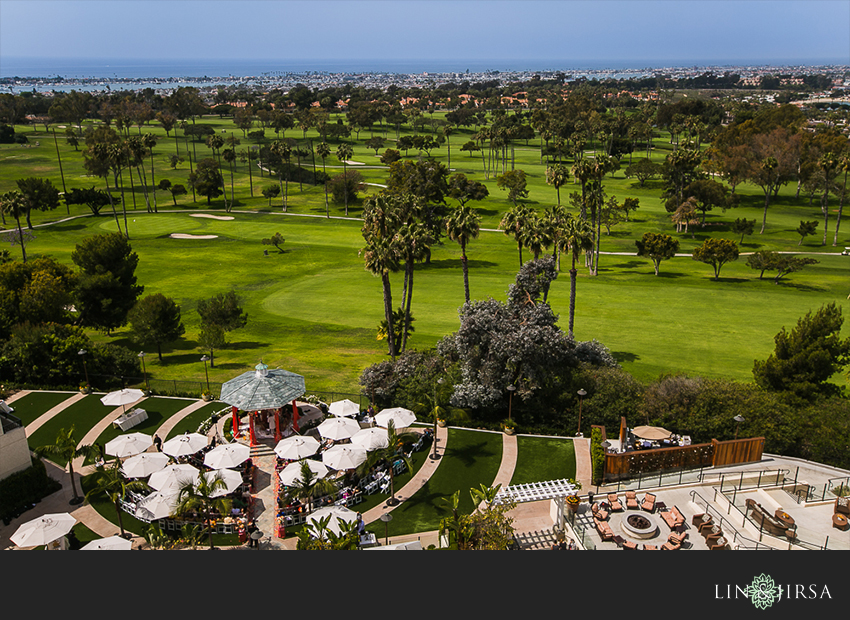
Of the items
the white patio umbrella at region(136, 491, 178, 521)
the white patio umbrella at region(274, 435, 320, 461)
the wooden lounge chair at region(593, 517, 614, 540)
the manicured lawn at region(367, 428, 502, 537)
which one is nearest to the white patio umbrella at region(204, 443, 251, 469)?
the white patio umbrella at region(274, 435, 320, 461)

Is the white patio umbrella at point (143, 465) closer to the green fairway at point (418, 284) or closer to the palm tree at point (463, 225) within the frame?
the green fairway at point (418, 284)

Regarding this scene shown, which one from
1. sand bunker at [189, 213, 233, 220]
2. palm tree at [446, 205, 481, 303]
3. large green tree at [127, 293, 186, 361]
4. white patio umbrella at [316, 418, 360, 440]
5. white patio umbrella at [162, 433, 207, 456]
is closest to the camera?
white patio umbrella at [162, 433, 207, 456]

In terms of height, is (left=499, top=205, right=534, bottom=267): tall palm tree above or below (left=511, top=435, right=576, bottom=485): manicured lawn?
above

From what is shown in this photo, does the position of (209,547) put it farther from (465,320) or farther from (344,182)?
(344,182)

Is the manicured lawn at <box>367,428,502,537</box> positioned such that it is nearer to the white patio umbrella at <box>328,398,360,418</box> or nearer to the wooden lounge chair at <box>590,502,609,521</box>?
the white patio umbrella at <box>328,398,360,418</box>

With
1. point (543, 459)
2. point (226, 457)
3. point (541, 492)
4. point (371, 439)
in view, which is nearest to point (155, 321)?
point (226, 457)

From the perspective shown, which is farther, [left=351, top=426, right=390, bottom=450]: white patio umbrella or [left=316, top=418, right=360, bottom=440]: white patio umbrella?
[left=316, top=418, right=360, bottom=440]: white patio umbrella
